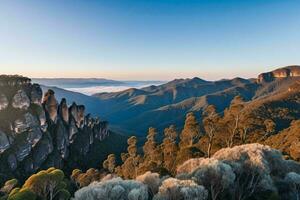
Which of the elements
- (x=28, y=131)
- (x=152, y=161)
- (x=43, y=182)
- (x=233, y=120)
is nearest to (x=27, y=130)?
(x=28, y=131)

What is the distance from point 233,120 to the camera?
7538cm

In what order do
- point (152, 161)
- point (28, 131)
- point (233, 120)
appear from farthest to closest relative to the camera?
point (28, 131)
point (152, 161)
point (233, 120)

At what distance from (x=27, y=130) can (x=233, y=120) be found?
121769 mm

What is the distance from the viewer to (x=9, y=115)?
164875mm

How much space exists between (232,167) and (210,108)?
2900 cm

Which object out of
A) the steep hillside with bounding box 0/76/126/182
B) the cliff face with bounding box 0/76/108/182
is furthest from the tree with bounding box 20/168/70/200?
the cliff face with bounding box 0/76/108/182

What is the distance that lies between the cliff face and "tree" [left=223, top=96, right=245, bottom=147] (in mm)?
105248

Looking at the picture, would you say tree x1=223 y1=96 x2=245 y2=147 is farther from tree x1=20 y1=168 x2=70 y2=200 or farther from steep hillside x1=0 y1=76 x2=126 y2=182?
steep hillside x1=0 y1=76 x2=126 y2=182

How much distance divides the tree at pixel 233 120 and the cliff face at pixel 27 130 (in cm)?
10525

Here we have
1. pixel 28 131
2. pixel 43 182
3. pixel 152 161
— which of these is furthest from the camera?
pixel 28 131

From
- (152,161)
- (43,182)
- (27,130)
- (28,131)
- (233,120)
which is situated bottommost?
(28,131)

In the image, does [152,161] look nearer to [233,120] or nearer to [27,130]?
[233,120]

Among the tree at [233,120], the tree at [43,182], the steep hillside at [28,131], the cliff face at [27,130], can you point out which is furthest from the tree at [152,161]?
the cliff face at [27,130]

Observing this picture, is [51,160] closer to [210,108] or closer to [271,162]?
[210,108]
